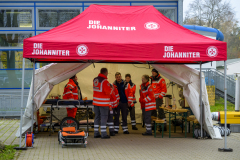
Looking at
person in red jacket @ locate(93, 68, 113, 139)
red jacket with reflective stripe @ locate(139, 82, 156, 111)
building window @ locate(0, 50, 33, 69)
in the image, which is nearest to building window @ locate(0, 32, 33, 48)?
building window @ locate(0, 50, 33, 69)

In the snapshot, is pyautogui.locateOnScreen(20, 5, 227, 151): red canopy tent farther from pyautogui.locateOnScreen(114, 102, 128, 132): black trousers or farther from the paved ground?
pyautogui.locateOnScreen(114, 102, 128, 132): black trousers

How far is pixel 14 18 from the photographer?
12617 millimetres

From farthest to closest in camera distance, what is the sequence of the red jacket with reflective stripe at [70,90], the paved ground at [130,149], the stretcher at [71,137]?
the red jacket with reflective stripe at [70,90] < the stretcher at [71,137] < the paved ground at [130,149]

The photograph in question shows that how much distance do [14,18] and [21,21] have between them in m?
0.32

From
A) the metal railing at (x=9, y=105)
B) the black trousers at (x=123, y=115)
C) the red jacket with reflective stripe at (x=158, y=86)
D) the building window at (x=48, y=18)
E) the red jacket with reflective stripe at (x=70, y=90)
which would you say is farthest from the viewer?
the building window at (x=48, y=18)

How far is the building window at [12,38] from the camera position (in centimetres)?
1258

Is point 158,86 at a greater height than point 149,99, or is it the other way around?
point 158,86

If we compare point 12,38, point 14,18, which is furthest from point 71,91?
point 14,18

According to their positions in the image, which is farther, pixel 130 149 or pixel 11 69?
pixel 11 69

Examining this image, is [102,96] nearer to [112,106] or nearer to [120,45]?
[112,106]

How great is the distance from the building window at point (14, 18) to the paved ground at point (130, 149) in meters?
5.11

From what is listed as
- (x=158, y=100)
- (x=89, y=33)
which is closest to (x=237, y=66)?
(x=158, y=100)

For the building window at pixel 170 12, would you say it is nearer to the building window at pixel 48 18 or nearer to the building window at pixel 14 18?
the building window at pixel 48 18

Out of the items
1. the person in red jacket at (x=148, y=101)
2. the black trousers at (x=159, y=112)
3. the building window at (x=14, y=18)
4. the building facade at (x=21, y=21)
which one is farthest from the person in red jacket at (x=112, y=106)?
the building window at (x=14, y=18)
